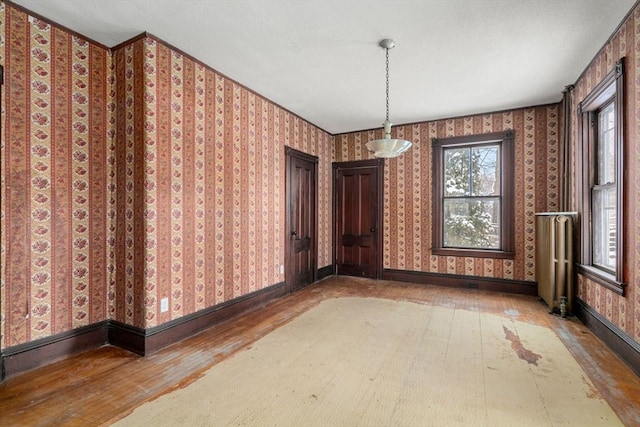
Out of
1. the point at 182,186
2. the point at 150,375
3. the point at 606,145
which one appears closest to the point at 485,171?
the point at 606,145

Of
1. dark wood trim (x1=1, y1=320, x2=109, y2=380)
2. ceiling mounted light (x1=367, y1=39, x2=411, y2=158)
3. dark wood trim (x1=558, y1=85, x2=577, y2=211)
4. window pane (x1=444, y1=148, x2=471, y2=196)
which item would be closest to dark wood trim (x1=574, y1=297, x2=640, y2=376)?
dark wood trim (x1=558, y1=85, x2=577, y2=211)

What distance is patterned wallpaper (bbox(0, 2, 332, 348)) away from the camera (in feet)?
7.42

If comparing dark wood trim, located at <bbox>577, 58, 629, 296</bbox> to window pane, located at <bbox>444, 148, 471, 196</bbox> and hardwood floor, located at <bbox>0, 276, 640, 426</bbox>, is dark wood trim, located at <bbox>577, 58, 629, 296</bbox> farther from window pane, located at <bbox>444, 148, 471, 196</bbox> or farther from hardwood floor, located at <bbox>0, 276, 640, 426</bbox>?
window pane, located at <bbox>444, 148, 471, 196</bbox>

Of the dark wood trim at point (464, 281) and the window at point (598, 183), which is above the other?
the window at point (598, 183)

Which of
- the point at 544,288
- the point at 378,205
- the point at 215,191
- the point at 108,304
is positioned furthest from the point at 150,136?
the point at 544,288

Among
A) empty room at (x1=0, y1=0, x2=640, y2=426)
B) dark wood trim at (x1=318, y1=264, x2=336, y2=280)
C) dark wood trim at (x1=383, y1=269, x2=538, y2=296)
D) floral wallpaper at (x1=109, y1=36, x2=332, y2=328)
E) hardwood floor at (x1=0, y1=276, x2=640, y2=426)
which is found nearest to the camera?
hardwood floor at (x1=0, y1=276, x2=640, y2=426)

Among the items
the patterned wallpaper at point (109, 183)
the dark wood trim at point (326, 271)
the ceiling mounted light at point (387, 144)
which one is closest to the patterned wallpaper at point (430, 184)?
the dark wood trim at point (326, 271)

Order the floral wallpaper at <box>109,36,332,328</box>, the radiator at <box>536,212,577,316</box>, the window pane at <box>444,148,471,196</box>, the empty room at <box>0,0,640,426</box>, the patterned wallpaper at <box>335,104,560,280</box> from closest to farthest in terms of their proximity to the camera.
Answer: the empty room at <box>0,0,640,426</box> → the floral wallpaper at <box>109,36,332,328</box> → the radiator at <box>536,212,577,316</box> → the patterned wallpaper at <box>335,104,560,280</box> → the window pane at <box>444,148,471,196</box>

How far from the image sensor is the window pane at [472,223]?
4777mm

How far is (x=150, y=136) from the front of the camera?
104 inches

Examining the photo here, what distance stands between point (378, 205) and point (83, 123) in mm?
4352

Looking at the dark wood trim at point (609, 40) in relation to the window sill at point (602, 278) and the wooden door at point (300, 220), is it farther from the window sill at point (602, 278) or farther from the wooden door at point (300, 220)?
the wooden door at point (300, 220)

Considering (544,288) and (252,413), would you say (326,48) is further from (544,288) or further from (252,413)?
(544,288)

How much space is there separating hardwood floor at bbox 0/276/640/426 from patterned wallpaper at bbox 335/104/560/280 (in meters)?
1.24
